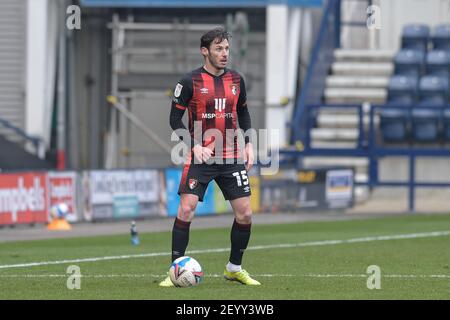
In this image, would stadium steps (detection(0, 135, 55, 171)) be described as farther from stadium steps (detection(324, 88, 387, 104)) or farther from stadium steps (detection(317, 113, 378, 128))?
stadium steps (detection(324, 88, 387, 104))

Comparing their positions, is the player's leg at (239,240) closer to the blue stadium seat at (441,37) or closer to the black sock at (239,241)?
the black sock at (239,241)

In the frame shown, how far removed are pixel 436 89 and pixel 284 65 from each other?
4.13 metres

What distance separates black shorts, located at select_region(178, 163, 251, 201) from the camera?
11.4 m

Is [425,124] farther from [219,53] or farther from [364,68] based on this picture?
[219,53]

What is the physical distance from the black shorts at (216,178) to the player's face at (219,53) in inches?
36.3

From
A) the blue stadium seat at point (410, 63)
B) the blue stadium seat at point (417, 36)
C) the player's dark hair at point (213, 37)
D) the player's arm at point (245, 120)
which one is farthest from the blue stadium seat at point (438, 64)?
the player's dark hair at point (213, 37)

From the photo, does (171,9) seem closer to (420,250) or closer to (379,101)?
(379,101)

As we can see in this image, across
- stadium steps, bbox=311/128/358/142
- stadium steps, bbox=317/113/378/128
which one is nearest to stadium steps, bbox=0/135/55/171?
stadium steps, bbox=311/128/358/142

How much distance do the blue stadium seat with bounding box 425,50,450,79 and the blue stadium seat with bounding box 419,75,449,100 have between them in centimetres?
110

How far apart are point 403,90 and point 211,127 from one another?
22.6 meters

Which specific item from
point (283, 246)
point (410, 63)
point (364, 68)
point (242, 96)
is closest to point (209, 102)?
point (242, 96)

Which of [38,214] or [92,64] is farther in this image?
[92,64]

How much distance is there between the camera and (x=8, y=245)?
1880 cm

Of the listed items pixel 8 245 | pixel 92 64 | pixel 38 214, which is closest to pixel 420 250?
pixel 8 245
